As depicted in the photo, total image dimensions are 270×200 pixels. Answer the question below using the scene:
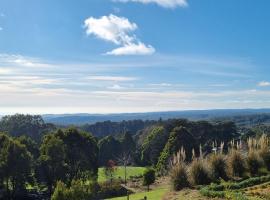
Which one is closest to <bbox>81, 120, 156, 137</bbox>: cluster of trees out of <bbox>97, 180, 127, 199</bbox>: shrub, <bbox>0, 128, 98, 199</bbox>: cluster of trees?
<bbox>0, 128, 98, 199</bbox>: cluster of trees

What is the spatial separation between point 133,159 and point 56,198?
5537 centimetres

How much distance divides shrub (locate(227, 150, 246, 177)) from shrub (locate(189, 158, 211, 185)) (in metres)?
2.07

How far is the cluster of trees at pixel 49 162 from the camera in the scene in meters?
40.0

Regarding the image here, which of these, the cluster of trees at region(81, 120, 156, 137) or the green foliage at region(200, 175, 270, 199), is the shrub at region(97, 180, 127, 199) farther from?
the cluster of trees at region(81, 120, 156, 137)

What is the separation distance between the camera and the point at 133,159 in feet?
273

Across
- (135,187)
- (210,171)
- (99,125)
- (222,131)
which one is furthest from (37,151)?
(99,125)

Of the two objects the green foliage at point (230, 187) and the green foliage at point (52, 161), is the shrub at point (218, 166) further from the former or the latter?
the green foliage at point (52, 161)

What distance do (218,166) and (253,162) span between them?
2.64 meters

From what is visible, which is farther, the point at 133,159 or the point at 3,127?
the point at 3,127

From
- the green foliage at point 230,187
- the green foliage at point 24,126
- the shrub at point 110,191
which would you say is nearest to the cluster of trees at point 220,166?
the green foliage at point 230,187

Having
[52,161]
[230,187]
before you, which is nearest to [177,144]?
[52,161]

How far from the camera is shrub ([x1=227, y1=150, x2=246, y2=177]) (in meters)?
29.8

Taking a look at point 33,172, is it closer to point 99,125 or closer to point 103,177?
point 103,177

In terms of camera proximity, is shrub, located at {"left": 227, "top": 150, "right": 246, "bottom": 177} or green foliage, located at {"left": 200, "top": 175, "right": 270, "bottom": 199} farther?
shrub, located at {"left": 227, "top": 150, "right": 246, "bottom": 177}
